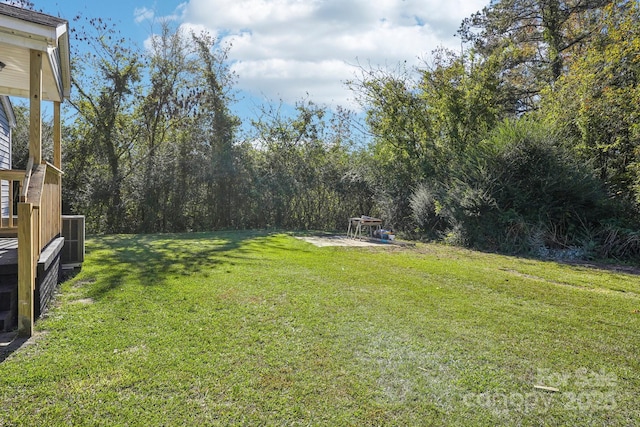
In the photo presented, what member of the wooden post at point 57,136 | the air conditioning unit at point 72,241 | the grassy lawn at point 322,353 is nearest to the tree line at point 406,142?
the grassy lawn at point 322,353

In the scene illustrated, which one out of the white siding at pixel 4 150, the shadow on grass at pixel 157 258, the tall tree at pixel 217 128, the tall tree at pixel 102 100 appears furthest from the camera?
the tall tree at pixel 217 128

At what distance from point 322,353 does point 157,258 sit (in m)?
4.43

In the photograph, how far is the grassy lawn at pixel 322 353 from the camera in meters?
2.03

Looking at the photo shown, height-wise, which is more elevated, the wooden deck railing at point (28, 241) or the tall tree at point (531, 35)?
the tall tree at point (531, 35)

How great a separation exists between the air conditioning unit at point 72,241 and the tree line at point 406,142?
6673 millimetres

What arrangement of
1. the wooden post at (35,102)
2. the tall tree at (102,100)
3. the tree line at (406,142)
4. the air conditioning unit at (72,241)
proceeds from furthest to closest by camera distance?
1. the tall tree at (102,100)
2. the tree line at (406,142)
3. the air conditioning unit at (72,241)
4. the wooden post at (35,102)

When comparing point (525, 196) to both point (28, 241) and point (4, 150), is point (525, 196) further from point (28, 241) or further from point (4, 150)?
point (4, 150)

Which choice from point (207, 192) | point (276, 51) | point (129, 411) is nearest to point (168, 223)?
point (207, 192)

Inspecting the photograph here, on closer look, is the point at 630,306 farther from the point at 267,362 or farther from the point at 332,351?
the point at 267,362

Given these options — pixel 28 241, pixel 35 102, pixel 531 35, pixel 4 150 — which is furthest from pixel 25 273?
→ pixel 531 35

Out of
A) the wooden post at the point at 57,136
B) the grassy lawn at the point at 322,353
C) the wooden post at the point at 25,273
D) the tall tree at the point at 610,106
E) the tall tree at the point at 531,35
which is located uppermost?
the tall tree at the point at 531,35

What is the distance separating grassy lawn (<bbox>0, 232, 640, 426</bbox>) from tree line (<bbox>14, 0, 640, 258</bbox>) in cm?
397

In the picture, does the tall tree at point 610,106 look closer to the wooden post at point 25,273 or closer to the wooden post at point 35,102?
the wooden post at point 35,102

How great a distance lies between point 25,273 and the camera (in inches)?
112
